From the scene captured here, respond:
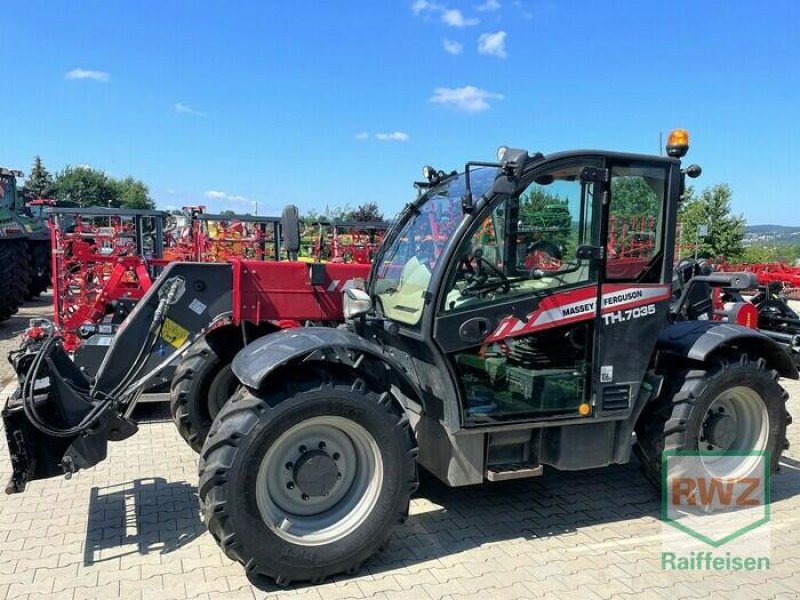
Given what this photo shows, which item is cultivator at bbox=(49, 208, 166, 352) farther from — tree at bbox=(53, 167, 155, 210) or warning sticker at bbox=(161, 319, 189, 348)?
tree at bbox=(53, 167, 155, 210)

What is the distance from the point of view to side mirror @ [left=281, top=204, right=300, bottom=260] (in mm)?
4457

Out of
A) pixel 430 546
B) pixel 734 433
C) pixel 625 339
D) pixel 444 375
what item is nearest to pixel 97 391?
pixel 444 375

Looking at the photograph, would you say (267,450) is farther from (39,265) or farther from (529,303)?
(39,265)

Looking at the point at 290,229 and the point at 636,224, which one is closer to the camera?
the point at 636,224

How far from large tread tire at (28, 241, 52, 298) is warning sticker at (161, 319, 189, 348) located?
1420 cm

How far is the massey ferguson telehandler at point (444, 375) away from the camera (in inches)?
140

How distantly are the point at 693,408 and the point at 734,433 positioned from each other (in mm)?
673

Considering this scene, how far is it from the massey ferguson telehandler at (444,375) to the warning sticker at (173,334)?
0.01m

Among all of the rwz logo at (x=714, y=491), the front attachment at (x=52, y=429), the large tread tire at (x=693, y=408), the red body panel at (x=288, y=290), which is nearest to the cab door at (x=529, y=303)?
the large tread tire at (x=693, y=408)

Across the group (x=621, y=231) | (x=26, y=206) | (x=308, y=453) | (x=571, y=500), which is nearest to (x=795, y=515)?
(x=571, y=500)

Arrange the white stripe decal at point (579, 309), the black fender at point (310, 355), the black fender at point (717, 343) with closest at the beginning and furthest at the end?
the black fender at point (310, 355)
the white stripe decal at point (579, 309)
the black fender at point (717, 343)

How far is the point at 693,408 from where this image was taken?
4527 mm

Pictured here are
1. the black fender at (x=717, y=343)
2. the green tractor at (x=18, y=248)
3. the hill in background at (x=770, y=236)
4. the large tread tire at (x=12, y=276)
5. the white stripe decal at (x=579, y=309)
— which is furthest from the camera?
the hill in background at (x=770, y=236)

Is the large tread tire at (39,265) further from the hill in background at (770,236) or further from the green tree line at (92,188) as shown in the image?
the green tree line at (92,188)
